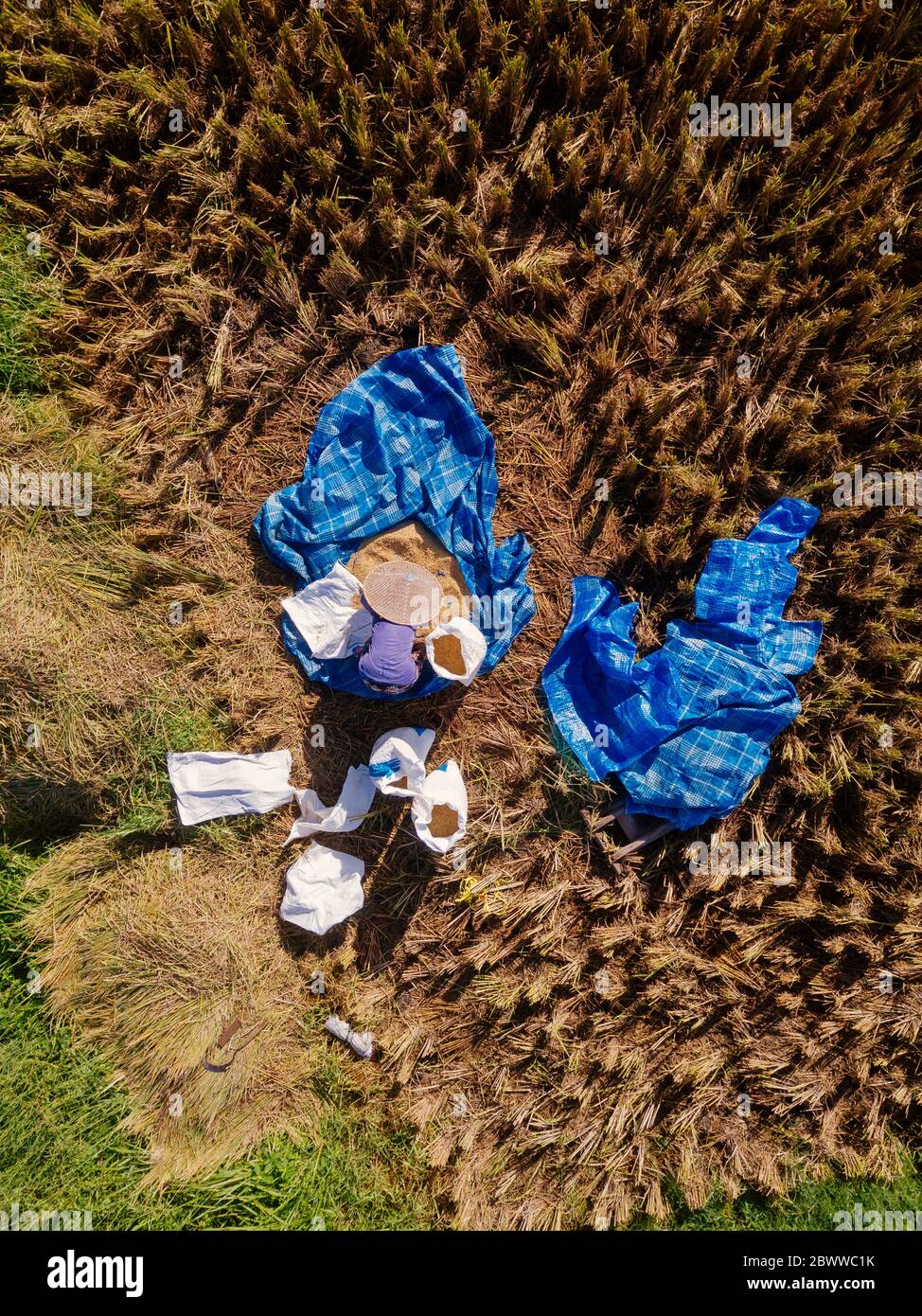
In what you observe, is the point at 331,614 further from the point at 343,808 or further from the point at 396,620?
the point at 343,808

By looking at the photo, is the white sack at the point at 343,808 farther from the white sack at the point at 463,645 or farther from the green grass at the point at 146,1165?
the green grass at the point at 146,1165

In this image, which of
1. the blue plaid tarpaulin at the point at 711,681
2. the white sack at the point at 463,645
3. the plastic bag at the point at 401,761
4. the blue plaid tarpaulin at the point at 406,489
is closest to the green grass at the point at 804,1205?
the blue plaid tarpaulin at the point at 711,681

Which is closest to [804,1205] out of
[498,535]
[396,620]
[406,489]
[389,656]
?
[389,656]

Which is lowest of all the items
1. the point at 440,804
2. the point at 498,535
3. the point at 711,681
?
the point at 440,804

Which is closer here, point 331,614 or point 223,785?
point 331,614
